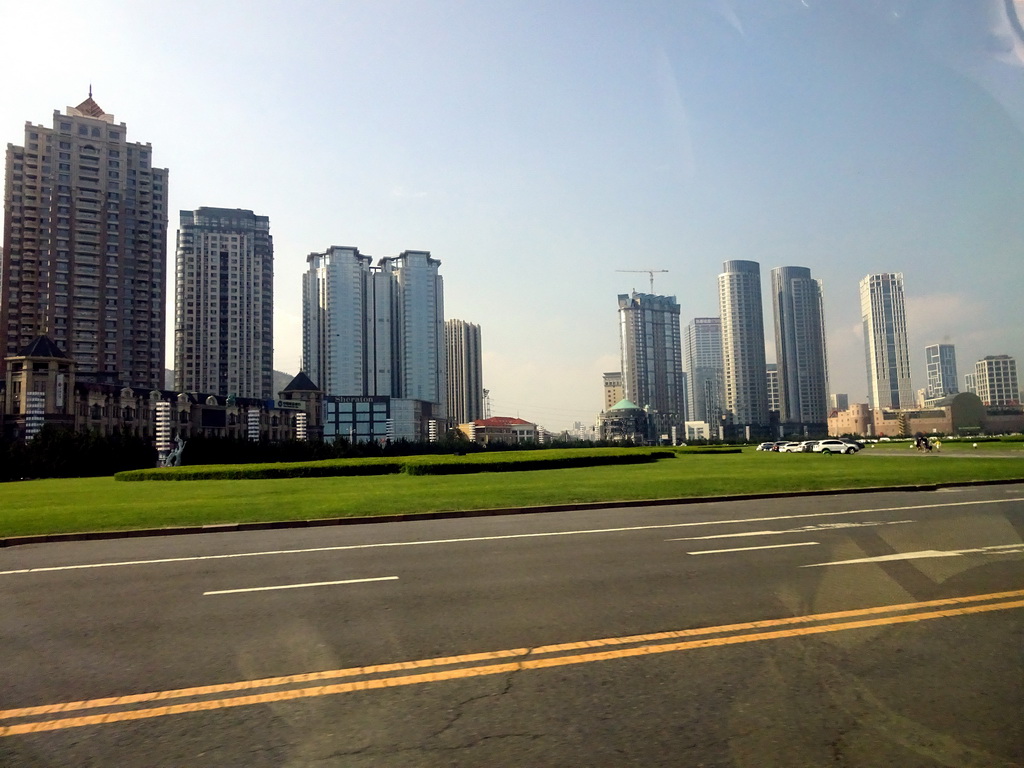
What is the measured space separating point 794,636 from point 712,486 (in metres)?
15.0

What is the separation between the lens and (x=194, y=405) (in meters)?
102

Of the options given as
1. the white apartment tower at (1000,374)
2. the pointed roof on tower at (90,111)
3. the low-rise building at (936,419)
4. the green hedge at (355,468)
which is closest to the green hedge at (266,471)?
the green hedge at (355,468)

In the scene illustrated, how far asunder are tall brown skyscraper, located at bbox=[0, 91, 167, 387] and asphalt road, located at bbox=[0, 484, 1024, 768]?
4783 inches

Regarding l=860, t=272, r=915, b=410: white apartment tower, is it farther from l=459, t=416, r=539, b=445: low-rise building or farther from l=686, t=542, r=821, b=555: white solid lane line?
l=459, t=416, r=539, b=445: low-rise building

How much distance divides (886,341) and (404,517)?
64.2 metres

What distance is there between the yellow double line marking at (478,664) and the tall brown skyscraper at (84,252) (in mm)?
125752

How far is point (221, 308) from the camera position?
155 m

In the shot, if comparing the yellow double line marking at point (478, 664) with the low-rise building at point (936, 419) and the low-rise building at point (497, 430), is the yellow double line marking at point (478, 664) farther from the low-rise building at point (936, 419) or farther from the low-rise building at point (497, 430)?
the low-rise building at point (497, 430)

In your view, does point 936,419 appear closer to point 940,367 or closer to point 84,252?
point 940,367

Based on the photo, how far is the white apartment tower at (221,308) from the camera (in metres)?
152

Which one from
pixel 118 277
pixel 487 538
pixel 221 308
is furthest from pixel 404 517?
pixel 221 308

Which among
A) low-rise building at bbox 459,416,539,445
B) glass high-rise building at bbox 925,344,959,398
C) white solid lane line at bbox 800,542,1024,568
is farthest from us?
low-rise building at bbox 459,416,539,445

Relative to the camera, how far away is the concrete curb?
13250 mm

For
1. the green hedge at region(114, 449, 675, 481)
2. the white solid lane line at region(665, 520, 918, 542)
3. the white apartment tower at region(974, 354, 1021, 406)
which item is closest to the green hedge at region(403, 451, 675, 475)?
the green hedge at region(114, 449, 675, 481)
